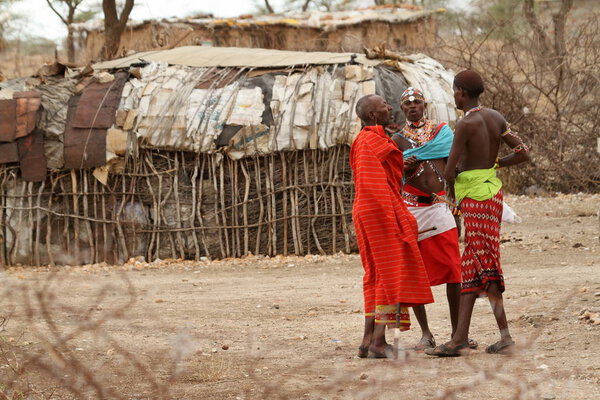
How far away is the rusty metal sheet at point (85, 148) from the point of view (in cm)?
952

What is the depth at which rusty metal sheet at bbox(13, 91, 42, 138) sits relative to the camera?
954cm

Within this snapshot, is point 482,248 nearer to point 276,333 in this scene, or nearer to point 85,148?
point 276,333

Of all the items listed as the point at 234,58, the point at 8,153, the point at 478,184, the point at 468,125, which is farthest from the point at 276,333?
the point at 234,58

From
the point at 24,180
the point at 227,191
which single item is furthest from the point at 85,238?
the point at 227,191

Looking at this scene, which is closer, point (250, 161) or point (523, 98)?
point (250, 161)

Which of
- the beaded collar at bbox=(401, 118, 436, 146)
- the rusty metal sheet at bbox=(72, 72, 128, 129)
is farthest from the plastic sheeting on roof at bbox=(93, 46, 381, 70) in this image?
the beaded collar at bbox=(401, 118, 436, 146)

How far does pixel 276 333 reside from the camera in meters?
5.80

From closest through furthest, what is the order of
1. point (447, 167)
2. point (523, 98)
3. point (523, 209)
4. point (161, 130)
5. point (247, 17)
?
point (447, 167) < point (161, 130) < point (523, 209) < point (523, 98) < point (247, 17)

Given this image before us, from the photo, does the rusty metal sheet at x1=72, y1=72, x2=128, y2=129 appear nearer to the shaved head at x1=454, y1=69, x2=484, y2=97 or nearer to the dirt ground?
the dirt ground

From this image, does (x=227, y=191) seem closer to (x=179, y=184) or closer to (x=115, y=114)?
(x=179, y=184)

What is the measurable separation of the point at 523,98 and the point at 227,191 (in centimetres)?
558

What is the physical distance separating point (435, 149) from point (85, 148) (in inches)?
211

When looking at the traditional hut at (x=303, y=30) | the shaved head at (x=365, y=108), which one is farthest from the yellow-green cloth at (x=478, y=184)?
the traditional hut at (x=303, y=30)

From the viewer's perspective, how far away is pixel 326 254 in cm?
975
